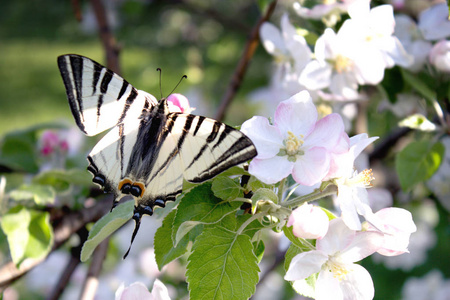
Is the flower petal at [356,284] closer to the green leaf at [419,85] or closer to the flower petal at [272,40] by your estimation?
the green leaf at [419,85]

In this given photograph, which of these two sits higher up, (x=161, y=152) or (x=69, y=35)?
(x=161, y=152)

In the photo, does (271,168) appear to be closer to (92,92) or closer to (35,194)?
(92,92)

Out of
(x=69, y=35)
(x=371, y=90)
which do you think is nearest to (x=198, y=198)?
(x=371, y=90)

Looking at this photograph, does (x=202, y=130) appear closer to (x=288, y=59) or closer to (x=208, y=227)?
(x=208, y=227)

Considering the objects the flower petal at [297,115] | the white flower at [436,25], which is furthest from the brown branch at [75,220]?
the white flower at [436,25]

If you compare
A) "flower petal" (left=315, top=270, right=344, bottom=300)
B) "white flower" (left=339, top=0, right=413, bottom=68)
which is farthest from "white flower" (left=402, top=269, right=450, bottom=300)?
"flower petal" (left=315, top=270, right=344, bottom=300)
